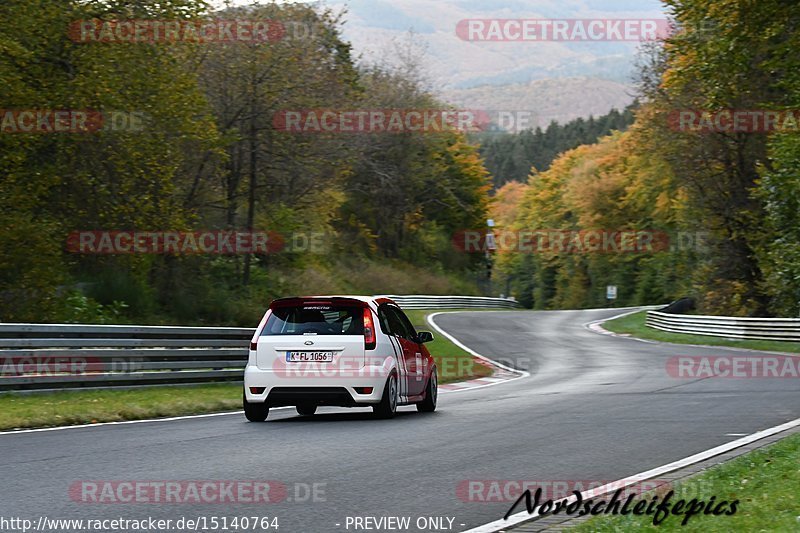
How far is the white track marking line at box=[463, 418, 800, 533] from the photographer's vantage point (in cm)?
720

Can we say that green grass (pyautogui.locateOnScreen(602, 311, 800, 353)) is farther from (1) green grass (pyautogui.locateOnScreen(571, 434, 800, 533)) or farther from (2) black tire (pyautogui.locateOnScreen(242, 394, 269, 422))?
(1) green grass (pyautogui.locateOnScreen(571, 434, 800, 533))

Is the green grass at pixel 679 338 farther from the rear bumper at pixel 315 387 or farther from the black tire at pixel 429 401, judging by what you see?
the rear bumper at pixel 315 387

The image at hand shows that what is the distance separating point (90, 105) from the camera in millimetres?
24516

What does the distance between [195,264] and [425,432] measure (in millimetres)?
19760

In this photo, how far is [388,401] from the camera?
1423 cm

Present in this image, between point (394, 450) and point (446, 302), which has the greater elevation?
point (394, 450)

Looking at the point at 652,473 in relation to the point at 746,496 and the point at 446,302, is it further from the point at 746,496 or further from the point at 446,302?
the point at 446,302

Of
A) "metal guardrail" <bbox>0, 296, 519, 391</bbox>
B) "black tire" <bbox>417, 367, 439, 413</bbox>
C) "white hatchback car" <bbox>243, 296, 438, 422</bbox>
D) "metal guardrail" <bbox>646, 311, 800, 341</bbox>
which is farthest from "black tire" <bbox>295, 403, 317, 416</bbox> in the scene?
"metal guardrail" <bbox>646, 311, 800, 341</bbox>

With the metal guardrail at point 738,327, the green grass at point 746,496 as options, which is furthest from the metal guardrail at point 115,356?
the metal guardrail at point 738,327

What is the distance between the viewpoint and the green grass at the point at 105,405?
1347 cm

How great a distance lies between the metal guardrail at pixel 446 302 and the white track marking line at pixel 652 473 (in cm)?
4322

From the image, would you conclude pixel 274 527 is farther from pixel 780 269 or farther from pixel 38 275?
pixel 780 269

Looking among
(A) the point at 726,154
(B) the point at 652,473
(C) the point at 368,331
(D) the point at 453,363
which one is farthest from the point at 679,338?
(B) the point at 652,473

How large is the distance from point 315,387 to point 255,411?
94 cm
